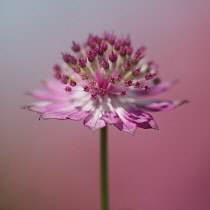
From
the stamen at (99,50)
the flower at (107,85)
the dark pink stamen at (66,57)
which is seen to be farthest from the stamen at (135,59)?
the dark pink stamen at (66,57)

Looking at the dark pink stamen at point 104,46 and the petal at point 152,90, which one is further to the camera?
the petal at point 152,90

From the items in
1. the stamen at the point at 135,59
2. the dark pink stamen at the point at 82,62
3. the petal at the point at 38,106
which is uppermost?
the stamen at the point at 135,59

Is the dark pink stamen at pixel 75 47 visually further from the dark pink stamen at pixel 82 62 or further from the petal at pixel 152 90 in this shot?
the petal at pixel 152 90

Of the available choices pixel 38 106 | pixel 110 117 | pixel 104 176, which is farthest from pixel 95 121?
pixel 38 106

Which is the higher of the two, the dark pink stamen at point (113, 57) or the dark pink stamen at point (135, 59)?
the dark pink stamen at point (135, 59)

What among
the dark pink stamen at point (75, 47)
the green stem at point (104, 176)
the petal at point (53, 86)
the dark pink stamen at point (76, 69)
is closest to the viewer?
the green stem at point (104, 176)

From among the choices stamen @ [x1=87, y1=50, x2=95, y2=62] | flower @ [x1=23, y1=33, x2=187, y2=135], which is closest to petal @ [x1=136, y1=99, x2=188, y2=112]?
flower @ [x1=23, y1=33, x2=187, y2=135]

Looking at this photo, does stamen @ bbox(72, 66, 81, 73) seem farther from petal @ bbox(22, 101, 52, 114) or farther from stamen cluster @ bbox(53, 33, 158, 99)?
petal @ bbox(22, 101, 52, 114)
